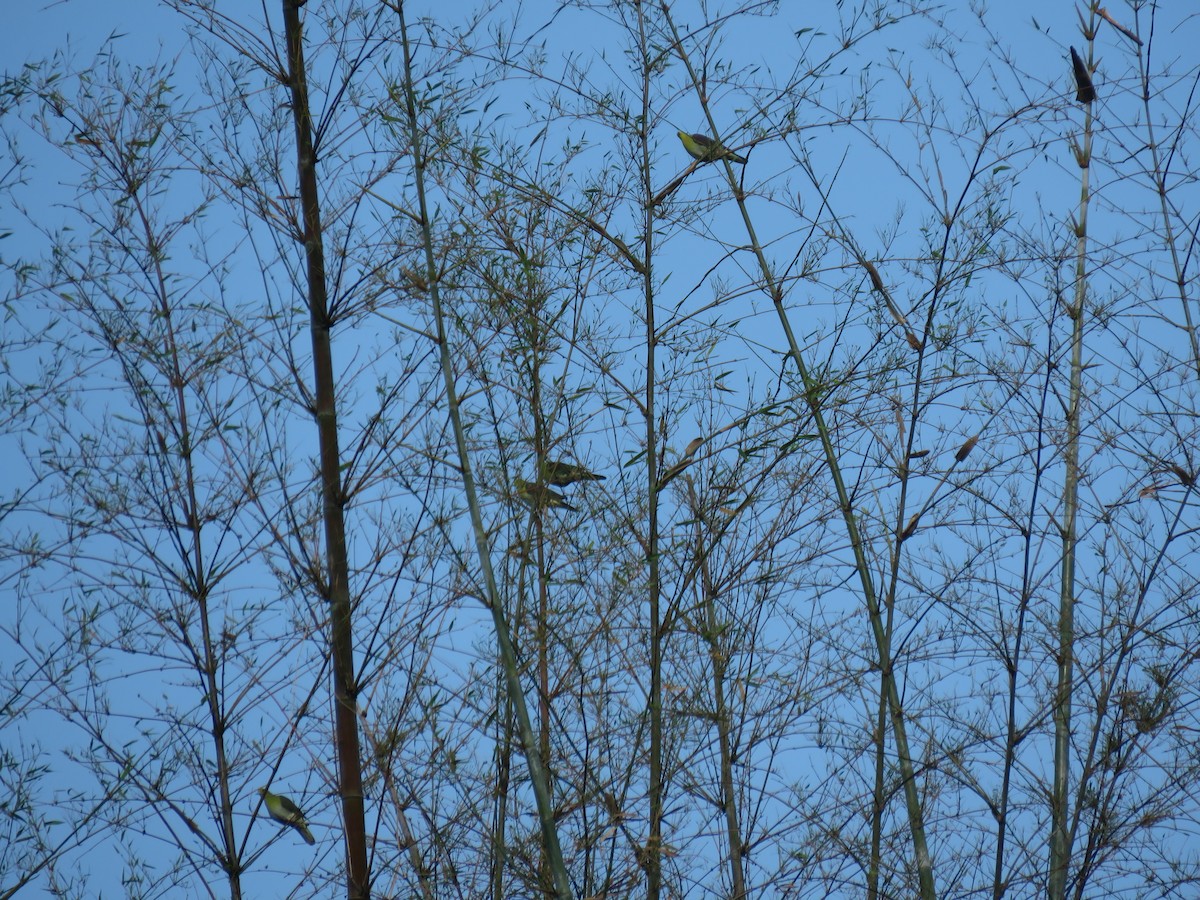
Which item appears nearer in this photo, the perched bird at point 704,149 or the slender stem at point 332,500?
the slender stem at point 332,500

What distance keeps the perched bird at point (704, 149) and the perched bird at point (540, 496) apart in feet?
2.80

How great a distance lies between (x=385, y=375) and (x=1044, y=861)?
76.0 inches

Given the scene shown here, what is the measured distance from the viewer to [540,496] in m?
2.80

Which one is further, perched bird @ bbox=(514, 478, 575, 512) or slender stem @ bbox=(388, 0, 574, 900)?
perched bird @ bbox=(514, 478, 575, 512)

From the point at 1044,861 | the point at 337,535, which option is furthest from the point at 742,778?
the point at 337,535

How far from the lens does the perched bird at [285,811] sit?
2.64m

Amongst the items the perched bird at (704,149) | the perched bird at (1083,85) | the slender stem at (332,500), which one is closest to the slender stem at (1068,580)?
the perched bird at (1083,85)

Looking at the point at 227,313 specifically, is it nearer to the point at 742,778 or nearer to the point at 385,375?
the point at 385,375

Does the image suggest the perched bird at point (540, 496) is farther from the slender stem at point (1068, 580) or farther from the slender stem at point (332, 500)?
the slender stem at point (1068, 580)

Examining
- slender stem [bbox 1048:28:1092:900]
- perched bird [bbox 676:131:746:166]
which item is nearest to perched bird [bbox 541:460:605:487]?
perched bird [bbox 676:131:746:166]

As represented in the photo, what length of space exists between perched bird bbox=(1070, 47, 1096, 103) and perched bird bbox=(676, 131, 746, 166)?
0.95 meters

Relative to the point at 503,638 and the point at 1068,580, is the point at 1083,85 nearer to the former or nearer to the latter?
the point at 1068,580

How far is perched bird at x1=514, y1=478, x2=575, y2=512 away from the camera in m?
2.82

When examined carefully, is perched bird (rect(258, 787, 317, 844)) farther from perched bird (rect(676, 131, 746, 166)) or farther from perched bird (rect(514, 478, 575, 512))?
perched bird (rect(676, 131, 746, 166))
